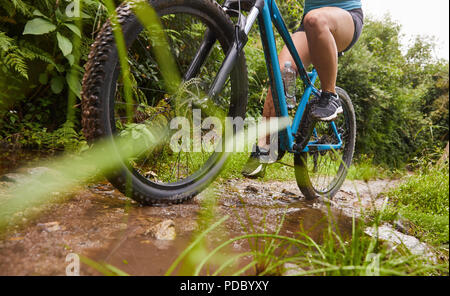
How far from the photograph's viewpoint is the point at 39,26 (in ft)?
6.31

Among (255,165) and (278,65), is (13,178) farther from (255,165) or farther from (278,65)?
(278,65)

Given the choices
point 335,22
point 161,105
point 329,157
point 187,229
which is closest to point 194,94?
point 161,105

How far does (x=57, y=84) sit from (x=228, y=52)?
147cm

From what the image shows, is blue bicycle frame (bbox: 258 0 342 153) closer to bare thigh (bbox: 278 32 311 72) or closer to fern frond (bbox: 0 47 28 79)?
bare thigh (bbox: 278 32 311 72)

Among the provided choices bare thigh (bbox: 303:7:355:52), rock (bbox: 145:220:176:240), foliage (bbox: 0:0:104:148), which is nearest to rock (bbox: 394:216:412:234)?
bare thigh (bbox: 303:7:355:52)

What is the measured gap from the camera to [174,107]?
4.52ft

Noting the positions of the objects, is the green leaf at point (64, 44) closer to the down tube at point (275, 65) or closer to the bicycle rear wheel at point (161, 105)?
the bicycle rear wheel at point (161, 105)

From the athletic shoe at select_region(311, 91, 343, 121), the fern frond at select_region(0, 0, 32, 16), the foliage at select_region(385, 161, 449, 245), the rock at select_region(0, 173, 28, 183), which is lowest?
the foliage at select_region(385, 161, 449, 245)

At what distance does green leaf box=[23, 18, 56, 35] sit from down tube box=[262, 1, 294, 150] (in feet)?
4.56

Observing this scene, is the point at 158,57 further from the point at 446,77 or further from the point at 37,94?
the point at 446,77

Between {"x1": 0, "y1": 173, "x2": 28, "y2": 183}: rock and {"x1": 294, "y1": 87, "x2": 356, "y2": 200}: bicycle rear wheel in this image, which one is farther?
{"x1": 294, "y1": 87, "x2": 356, "y2": 200}: bicycle rear wheel

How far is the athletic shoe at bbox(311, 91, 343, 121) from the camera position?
192cm

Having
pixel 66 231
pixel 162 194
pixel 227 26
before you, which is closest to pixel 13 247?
pixel 66 231

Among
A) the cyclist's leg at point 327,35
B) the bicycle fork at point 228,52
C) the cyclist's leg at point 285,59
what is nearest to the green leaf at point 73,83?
the bicycle fork at point 228,52
